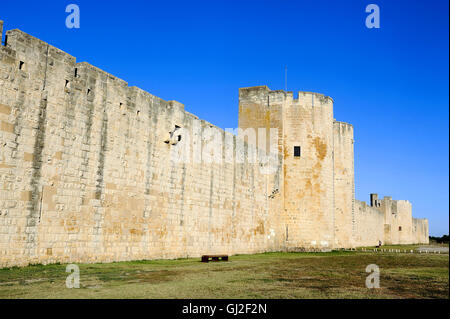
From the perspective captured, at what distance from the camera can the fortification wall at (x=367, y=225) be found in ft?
126

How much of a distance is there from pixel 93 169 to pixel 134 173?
6.16ft

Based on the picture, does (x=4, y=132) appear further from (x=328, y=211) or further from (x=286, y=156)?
(x=328, y=211)

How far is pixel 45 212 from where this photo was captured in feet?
35.7

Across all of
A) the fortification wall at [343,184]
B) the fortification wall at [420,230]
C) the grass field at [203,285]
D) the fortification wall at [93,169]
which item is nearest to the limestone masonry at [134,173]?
the fortification wall at [93,169]

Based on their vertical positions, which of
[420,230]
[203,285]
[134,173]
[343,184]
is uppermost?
[343,184]

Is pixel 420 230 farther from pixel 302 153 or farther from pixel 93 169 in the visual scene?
pixel 93 169

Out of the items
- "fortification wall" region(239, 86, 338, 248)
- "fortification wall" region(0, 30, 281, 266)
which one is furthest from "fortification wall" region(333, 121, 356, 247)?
"fortification wall" region(0, 30, 281, 266)

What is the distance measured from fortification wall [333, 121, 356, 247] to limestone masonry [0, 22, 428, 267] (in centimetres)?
395

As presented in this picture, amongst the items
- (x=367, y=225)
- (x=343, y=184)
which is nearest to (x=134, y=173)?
(x=343, y=184)

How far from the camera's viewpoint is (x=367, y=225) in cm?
4200

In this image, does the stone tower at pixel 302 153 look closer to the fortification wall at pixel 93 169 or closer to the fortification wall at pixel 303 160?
the fortification wall at pixel 303 160

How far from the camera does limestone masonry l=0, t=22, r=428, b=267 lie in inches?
413

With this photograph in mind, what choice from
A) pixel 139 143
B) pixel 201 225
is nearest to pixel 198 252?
pixel 201 225

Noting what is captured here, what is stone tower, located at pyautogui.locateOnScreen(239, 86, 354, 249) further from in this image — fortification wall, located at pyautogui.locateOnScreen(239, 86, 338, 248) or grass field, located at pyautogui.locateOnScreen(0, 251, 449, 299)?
grass field, located at pyautogui.locateOnScreen(0, 251, 449, 299)
